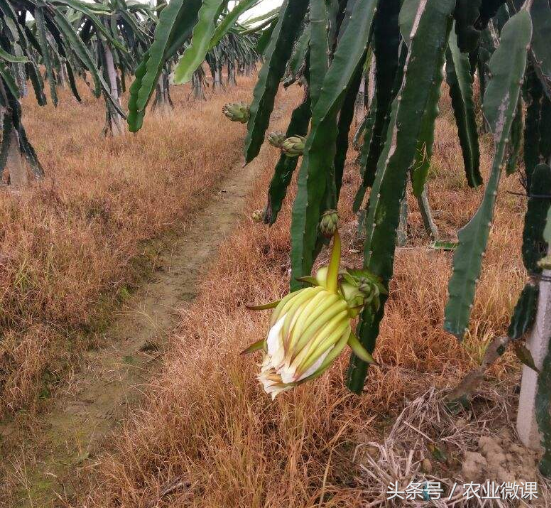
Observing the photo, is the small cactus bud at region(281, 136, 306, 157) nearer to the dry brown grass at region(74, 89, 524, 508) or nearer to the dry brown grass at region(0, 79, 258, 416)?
the dry brown grass at region(74, 89, 524, 508)

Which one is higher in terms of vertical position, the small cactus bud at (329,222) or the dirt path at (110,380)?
the small cactus bud at (329,222)

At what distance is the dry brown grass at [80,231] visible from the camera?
2080mm

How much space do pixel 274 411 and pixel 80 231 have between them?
6.04 feet

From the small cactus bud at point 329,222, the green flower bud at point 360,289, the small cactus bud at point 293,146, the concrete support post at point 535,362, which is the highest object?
the small cactus bud at point 293,146

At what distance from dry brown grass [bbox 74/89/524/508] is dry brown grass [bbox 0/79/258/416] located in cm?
55

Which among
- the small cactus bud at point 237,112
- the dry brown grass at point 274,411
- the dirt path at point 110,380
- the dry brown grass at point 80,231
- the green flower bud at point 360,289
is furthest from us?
the dry brown grass at point 80,231

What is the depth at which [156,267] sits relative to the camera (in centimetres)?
300

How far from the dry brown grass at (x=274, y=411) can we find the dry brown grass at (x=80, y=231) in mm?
546

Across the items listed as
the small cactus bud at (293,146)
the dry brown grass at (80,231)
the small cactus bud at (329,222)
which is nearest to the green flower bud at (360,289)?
the small cactus bud at (329,222)

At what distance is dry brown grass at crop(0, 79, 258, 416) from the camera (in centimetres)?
208

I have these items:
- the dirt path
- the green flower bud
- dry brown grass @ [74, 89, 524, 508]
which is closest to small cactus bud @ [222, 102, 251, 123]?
the green flower bud

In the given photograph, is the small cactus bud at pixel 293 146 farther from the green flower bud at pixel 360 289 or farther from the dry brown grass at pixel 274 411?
the dry brown grass at pixel 274 411

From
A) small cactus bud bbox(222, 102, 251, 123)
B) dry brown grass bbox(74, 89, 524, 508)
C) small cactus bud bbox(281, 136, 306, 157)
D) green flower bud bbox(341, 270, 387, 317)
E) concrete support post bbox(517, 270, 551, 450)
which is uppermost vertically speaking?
small cactus bud bbox(222, 102, 251, 123)

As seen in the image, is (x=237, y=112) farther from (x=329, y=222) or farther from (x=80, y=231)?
(x=80, y=231)
